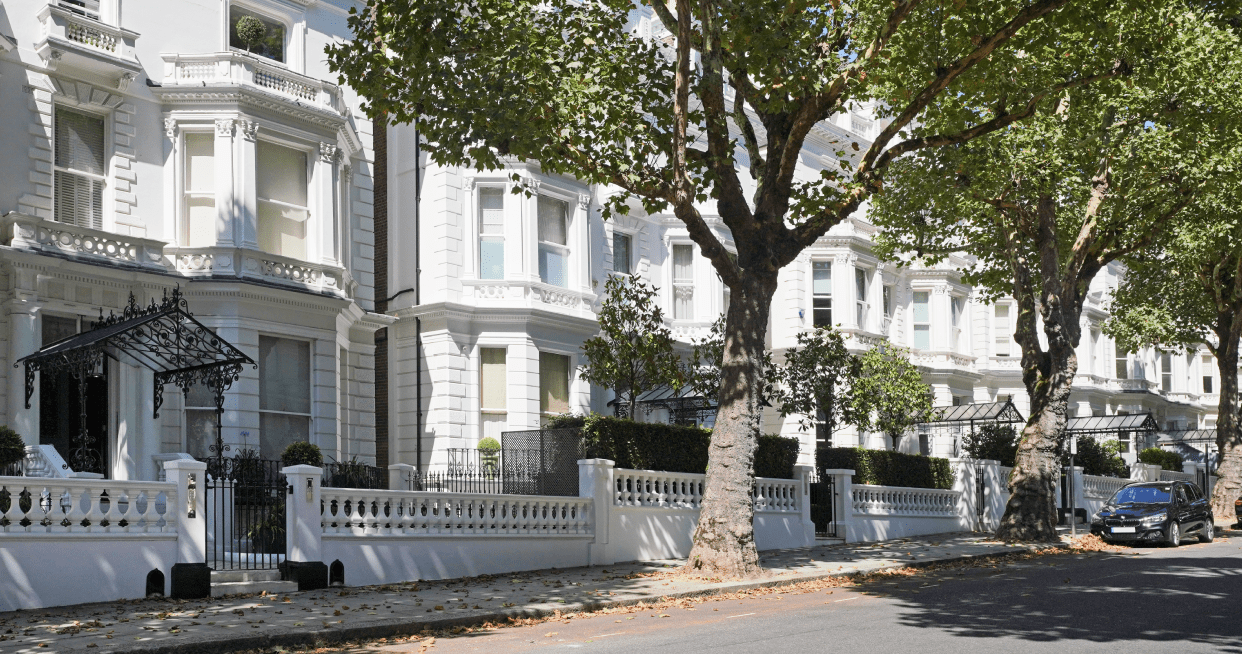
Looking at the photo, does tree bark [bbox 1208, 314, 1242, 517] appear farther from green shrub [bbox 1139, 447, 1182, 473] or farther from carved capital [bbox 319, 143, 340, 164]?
carved capital [bbox 319, 143, 340, 164]

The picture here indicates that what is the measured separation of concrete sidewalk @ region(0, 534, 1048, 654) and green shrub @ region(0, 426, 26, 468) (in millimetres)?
3826

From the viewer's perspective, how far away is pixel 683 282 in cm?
3177

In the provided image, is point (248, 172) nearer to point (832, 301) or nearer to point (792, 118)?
point (792, 118)

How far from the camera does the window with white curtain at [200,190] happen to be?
2166 cm

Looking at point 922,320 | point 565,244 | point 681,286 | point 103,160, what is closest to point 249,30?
point 103,160

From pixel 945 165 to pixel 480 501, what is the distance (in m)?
10.2

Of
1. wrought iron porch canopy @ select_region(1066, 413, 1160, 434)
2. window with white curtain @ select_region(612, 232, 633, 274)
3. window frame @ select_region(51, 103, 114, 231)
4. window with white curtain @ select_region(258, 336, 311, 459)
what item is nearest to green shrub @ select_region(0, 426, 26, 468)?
window frame @ select_region(51, 103, 114, 231)

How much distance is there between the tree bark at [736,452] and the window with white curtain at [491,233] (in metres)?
9.97

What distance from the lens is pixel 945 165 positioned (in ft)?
70.6

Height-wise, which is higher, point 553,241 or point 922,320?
point 553,241

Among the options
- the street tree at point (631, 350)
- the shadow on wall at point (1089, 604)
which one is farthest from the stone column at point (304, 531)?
the street tree at point (631, 350)

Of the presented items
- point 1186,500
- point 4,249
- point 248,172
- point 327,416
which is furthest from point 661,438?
point 1186,500

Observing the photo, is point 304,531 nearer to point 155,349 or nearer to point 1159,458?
point 155,349

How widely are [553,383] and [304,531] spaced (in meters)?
11.8
